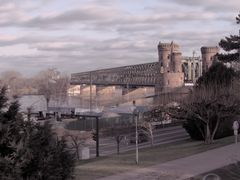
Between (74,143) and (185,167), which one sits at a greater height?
(74,143)

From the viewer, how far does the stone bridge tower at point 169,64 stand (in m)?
142

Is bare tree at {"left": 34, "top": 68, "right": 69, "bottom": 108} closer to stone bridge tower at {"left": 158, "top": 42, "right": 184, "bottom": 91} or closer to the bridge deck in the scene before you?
the bridge deck

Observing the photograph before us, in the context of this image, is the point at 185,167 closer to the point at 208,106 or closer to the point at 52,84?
the point at 208,106

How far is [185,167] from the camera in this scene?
1908 centimetres

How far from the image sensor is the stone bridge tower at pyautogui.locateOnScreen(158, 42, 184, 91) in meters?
142

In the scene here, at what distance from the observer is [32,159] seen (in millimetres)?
6402

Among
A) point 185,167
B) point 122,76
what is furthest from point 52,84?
point 185,167

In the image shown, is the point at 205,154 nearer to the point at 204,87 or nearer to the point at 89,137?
the point at 204,87

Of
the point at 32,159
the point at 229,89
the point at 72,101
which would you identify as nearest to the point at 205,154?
the point at 229,89

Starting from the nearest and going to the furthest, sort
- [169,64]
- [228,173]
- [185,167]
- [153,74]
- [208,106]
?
[228,173] → [185,167] → [208,106] → [169,64] → [153,74]

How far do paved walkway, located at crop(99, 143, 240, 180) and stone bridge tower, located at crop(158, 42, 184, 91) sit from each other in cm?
11712

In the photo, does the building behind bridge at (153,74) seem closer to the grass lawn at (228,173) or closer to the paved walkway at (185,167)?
the paved walkway at (185,167)

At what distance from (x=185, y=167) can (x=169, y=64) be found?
133 metres

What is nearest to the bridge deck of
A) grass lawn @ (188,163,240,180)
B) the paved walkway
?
the paved walkway
